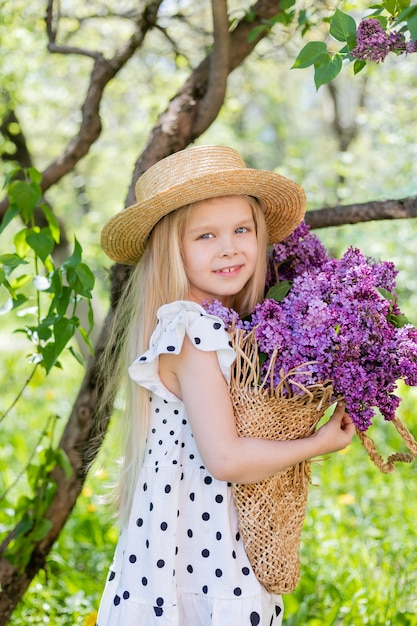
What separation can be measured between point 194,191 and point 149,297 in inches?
13.1

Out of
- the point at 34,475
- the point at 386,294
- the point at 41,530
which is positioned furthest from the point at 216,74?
the point at 41,530

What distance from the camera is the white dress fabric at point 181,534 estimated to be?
184cm

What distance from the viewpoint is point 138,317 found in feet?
6.96

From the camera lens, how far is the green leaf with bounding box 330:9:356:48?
5.50ft

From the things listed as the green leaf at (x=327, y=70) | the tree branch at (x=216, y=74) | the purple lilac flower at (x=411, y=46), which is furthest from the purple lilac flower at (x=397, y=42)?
the tree branch at (x=216, y=74)

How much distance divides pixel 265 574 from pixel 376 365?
592 mm

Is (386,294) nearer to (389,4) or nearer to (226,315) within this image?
(226,315)

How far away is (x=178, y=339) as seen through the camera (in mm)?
1822

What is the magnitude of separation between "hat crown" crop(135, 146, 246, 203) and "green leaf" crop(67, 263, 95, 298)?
262mm

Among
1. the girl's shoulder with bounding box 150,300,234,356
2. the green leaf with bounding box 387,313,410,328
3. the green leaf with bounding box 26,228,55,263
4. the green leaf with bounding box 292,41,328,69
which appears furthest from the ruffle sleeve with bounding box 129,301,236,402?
the green leaf with bounding box 292,41,328,69

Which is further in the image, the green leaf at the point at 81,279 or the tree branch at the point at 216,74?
the tree branch at the point at 216,74

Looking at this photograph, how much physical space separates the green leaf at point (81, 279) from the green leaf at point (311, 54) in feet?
2.72

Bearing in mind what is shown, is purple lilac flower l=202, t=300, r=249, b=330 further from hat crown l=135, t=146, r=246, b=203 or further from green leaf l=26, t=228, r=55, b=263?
green leaf l=26, t=228, r=55, b=263

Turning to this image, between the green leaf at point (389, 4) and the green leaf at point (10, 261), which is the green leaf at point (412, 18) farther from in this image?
the green leaf at point (10, 261)
